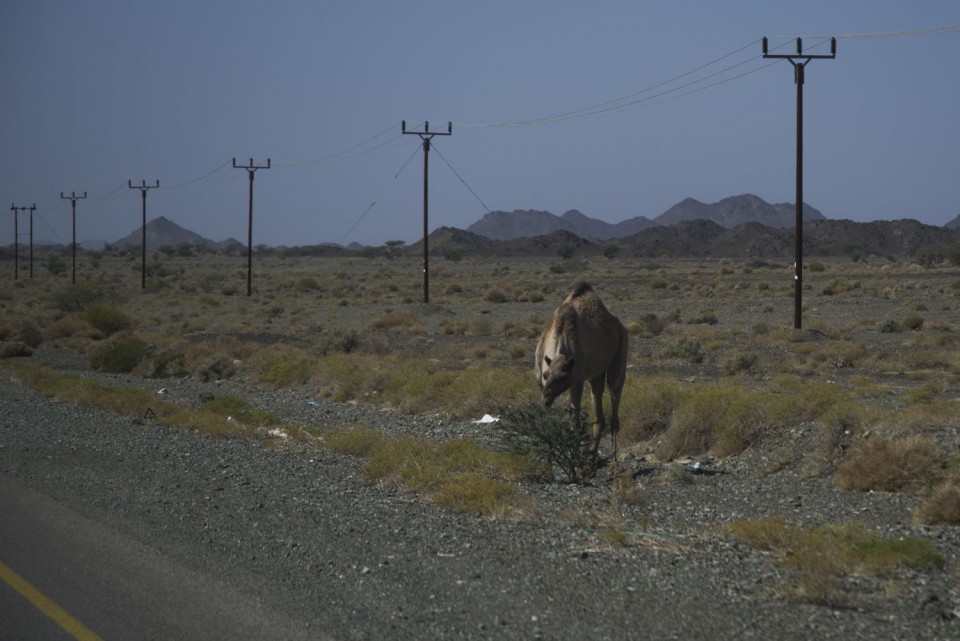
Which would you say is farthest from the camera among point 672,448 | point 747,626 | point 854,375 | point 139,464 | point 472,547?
point 854,375

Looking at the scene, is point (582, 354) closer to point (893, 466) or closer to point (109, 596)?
point (893, 466)

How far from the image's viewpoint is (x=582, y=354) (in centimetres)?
1353

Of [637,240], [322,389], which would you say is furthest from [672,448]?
[637,240]

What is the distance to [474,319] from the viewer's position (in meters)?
47.1

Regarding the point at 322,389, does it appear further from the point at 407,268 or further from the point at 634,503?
the point at 407,268

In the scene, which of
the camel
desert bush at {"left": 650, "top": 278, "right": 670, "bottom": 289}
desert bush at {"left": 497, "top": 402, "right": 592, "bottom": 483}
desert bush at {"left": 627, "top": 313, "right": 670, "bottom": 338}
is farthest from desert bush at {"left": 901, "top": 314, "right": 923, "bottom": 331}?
desert bush at {"left": 650, "top": 278, "right": 670, "bottom": 289}

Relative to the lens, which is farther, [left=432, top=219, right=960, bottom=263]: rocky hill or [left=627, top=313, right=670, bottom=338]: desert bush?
[left=432, top=219, right=960, bottom=263]: rocky hill

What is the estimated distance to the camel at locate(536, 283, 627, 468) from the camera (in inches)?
519

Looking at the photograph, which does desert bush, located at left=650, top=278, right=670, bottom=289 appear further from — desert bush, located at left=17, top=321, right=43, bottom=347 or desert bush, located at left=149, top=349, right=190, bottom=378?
desert bush, located at left=149, top=349, right=190, bottom=378

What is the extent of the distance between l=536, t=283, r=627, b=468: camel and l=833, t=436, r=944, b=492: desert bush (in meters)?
3.00

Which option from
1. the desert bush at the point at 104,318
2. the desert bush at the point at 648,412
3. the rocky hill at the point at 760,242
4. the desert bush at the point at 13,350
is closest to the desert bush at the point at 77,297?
the desert bush at the point at 104,318

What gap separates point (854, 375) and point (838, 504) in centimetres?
1297

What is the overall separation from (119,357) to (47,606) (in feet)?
78.4

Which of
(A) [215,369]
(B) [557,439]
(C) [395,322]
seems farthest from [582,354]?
(C) [395,322]
